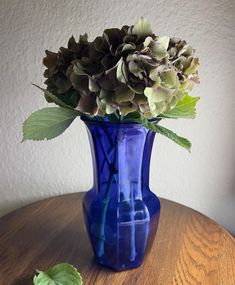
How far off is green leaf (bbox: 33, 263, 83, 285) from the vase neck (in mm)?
135

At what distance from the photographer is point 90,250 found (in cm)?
64

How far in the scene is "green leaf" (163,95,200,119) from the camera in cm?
50

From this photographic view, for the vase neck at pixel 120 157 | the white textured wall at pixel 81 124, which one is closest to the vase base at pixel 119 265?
the vase neck at pixel 120 157

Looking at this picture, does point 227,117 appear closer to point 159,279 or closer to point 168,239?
point 168,239

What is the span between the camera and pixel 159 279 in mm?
555

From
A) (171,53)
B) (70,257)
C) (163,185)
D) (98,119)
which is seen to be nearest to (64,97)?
(98,119)

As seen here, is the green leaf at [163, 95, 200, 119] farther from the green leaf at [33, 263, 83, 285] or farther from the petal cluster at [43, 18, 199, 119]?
the green leaf at [33, 263, 83, 285]

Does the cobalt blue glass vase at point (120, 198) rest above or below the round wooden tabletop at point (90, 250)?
above

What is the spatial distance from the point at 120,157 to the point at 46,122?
0.43ft

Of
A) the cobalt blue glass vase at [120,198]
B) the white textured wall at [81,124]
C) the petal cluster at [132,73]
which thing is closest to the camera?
the petal cluster at [132,73]

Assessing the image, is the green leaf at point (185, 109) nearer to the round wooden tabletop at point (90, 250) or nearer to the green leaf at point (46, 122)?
the green leaf at point (46, 122)

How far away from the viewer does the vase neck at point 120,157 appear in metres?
0.51

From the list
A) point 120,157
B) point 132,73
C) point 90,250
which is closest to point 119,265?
point 90,250

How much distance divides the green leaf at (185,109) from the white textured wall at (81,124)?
14.4 inches
